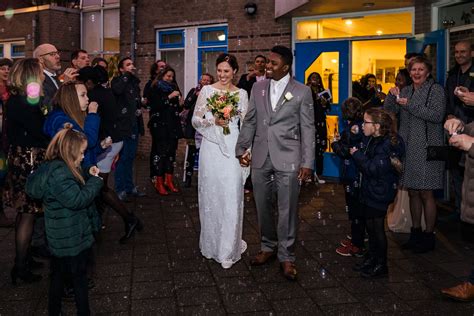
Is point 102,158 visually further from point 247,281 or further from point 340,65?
point 340,65

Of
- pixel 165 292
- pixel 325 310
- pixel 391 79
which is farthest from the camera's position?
pixel 391 79

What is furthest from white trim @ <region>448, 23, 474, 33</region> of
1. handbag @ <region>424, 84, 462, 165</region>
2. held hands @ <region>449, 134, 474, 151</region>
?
held hands @ <region>449, 134, 474, 151</region>

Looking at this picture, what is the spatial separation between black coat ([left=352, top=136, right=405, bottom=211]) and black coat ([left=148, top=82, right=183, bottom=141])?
195 inches

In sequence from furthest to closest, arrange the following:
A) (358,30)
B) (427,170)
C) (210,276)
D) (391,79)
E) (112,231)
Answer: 1. (391,79)
2. (358,30)
3. (112,231)
4. (427,170)
5. (210,276)

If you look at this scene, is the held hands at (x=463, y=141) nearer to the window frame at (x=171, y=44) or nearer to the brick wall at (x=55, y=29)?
the window frame at (x=171, y=44)

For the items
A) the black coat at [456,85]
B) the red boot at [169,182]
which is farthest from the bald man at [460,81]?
the red boot at [169,182]

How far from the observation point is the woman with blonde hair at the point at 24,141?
5.21m

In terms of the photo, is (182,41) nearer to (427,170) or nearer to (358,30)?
(358,30)

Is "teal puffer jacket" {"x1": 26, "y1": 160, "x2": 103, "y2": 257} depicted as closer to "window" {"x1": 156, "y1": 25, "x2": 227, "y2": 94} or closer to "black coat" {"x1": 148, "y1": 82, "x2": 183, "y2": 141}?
"black coat" {"x1": 148, "y1": 82, "x2": 183, "y2": 141}

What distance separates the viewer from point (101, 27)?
733 inches

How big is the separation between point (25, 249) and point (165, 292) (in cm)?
137

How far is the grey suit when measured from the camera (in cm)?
555

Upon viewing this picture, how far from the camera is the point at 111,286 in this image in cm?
529

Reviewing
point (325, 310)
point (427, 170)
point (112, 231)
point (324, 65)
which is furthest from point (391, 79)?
point (325, 310)
